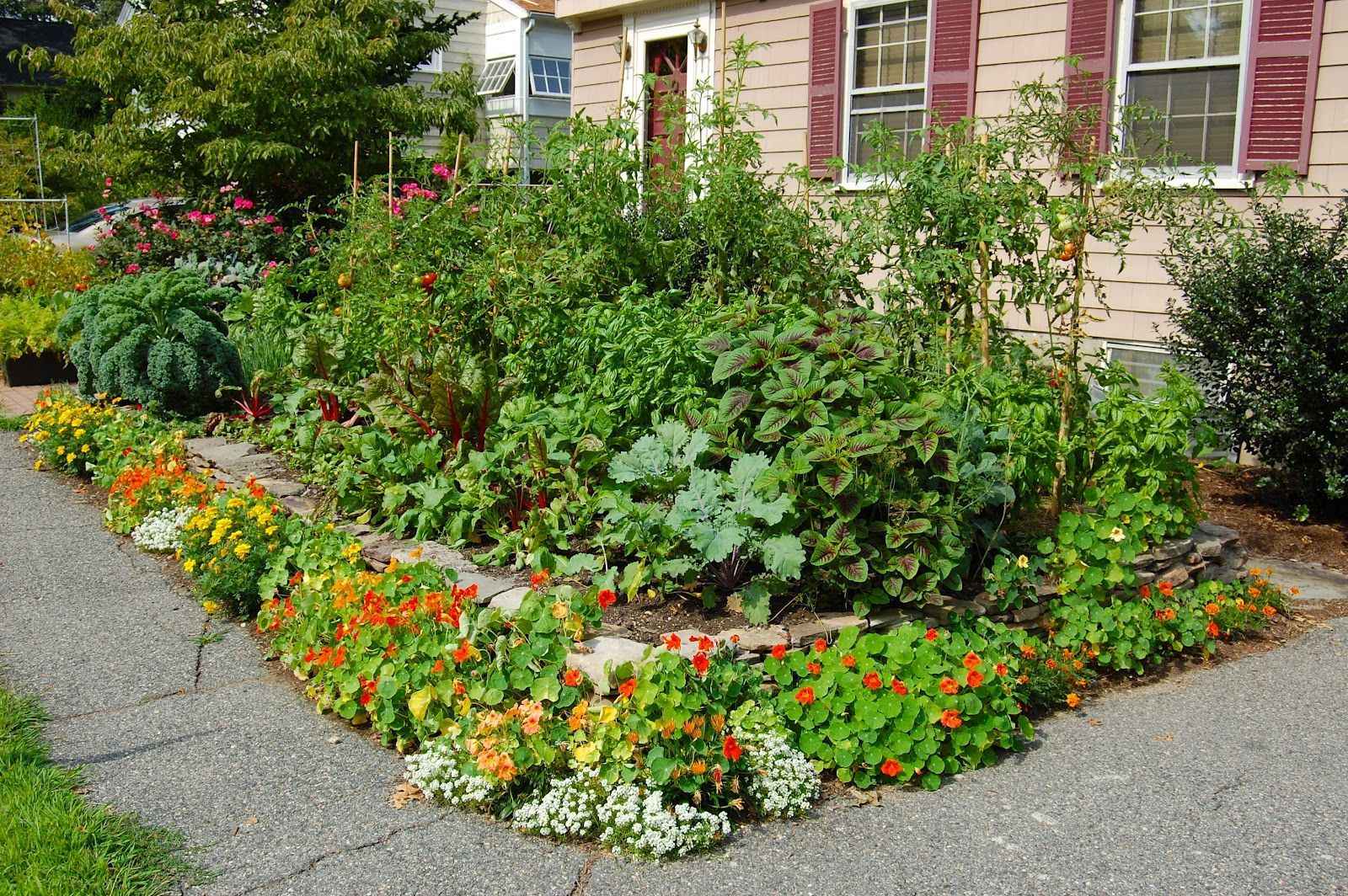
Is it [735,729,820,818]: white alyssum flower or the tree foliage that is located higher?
the tree foliage

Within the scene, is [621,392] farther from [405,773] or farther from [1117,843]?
[1117,843]

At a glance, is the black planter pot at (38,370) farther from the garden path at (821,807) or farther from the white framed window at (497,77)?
the white framed window at (497,77)

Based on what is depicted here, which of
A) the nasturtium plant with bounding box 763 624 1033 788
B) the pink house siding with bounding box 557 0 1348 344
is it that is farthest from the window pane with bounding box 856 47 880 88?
the nasturtium plant with bounding box 763 624 1033 788

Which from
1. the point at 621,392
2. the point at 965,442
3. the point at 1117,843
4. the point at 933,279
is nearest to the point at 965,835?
the point at 1117,843

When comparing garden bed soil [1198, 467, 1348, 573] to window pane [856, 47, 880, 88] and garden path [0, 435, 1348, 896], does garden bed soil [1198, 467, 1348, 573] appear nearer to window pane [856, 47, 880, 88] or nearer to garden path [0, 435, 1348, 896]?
garden path [0, 435, 1348, 896]

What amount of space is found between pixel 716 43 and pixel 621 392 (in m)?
6.50

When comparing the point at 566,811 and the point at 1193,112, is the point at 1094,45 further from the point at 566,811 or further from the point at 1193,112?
the point at 566,811

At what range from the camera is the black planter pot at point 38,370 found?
932 cm

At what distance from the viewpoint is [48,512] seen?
626cm

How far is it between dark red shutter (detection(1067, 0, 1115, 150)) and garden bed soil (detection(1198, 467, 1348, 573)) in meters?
2.38

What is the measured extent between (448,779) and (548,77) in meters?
18.3

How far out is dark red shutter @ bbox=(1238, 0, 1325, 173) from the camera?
6547 mm

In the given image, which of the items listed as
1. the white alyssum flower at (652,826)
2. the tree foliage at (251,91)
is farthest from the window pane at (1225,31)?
the tree foliage at (251,91)

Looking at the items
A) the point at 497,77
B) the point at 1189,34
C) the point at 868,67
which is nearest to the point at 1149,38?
the point at 1189,34
